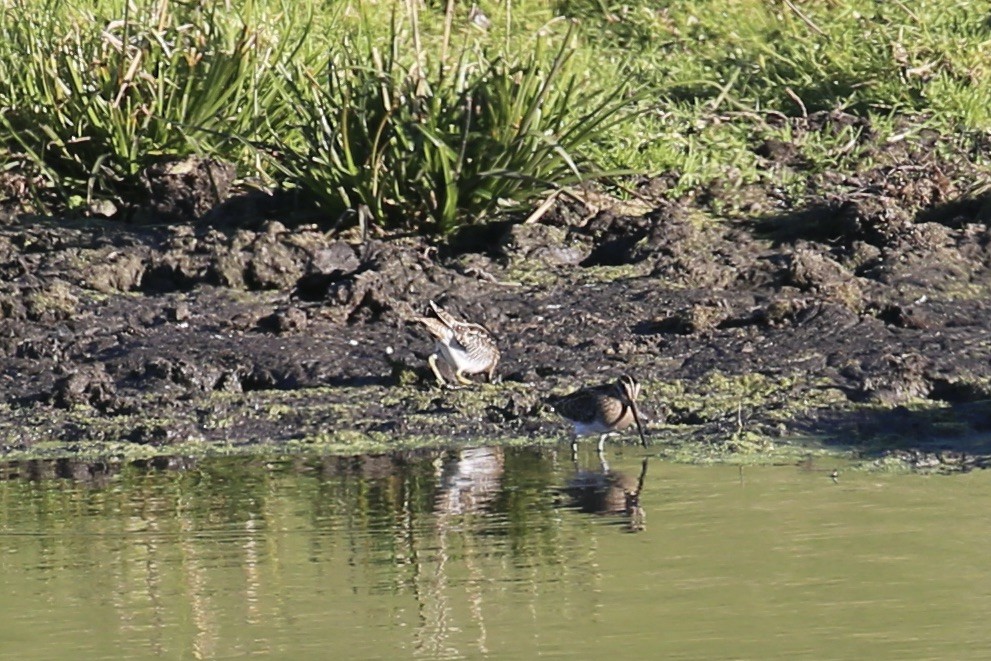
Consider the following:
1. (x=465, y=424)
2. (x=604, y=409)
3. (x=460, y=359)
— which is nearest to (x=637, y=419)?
(x=604, y=409)

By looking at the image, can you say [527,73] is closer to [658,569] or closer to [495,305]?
[495,305]

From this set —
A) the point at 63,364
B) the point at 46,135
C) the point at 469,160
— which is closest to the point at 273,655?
the point at 63,364

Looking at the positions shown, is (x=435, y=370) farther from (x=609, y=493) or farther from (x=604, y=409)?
(x=609, y=493)

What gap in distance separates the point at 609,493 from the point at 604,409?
55 cm

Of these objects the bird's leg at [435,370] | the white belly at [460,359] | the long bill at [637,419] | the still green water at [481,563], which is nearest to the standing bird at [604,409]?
the long bill at [637,419]

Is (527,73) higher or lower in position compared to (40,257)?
higher

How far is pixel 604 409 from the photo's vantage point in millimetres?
7027

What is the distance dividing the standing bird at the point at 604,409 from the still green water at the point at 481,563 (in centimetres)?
14

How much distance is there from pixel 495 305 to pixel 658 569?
364cm

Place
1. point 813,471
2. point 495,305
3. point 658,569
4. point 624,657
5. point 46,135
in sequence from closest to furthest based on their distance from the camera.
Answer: point 624,657
point 658,569
point 813,471
point 495,305
point 46,135

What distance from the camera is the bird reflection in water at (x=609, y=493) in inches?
243

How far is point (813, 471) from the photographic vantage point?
22.1ft

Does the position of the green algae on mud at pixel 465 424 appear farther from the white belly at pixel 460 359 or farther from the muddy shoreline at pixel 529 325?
the white belly at pixel 460 359

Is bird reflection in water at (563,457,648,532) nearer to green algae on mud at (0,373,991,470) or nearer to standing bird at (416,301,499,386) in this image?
green algae on mud at (0,373,991,470)
